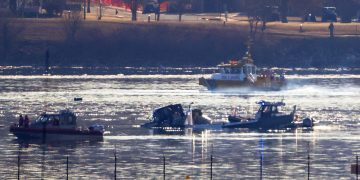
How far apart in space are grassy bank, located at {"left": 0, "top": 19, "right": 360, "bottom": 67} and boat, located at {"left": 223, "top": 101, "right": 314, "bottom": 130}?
2873 inches

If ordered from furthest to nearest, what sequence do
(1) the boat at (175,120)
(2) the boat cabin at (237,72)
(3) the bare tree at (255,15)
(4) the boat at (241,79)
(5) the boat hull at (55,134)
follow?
(3) the bare tree at (255,15) < (2) the boat cabin at (237,72) < (4) the boat at (241,79) < (1) the boat at (175,120) < (5) the boat hull at (55,134)

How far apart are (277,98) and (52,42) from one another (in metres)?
49.2

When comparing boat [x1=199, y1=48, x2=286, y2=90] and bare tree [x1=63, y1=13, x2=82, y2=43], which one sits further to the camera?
bare tree [x1=63, y1=13, x2=82, y2=43]

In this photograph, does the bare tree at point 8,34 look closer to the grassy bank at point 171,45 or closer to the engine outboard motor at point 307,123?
the grassy bank at point 171,45

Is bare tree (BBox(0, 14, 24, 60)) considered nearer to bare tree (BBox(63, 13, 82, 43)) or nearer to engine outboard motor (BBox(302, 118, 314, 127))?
bare tree (BBox(63, 13, 82, 43))

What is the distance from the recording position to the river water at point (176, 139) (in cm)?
7556

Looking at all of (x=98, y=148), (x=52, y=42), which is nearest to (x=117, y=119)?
(x=98, y=148)

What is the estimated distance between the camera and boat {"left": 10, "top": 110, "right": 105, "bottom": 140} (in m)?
90.4

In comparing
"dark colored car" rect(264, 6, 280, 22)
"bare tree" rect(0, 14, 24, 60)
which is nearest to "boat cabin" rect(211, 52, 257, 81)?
"bare tree" rect(0, 14, 24, 60)

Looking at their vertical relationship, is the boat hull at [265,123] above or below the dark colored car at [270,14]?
below

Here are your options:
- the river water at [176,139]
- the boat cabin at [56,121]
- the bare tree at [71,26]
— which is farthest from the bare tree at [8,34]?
the boat cabin at [56,121]

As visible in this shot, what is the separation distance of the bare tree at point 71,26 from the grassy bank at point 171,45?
201 millimetres

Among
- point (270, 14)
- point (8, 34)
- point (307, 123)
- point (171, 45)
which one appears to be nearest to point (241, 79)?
point (171, 45)

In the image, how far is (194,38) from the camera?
594ft
